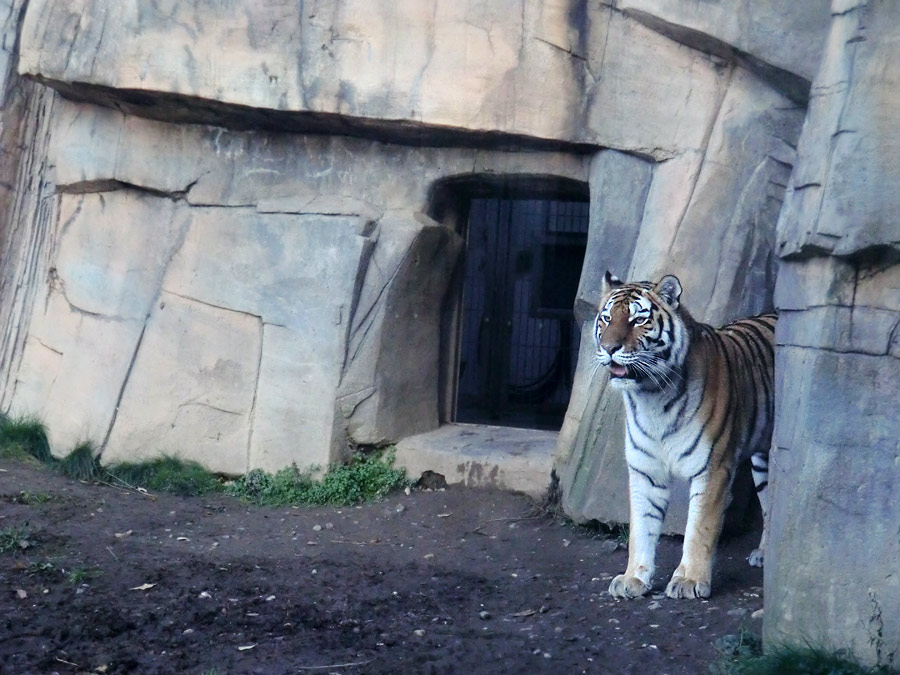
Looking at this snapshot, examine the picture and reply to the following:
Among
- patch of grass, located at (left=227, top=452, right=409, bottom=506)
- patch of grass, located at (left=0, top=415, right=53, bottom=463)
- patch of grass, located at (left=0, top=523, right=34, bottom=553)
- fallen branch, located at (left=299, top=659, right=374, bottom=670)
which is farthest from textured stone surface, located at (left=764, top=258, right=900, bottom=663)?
patch of grass, located at (left=0, top=415, right=53, bottom=463)

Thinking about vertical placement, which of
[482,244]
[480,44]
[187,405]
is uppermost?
[480,44]

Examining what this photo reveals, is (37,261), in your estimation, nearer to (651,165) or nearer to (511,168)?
(511,168)

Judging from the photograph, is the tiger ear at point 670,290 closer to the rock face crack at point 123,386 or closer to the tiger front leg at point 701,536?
the tiger front leg at point 701,536

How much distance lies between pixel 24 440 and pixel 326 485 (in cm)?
211

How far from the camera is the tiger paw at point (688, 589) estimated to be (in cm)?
484

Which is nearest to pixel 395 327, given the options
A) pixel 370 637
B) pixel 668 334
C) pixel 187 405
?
pixel 187 405

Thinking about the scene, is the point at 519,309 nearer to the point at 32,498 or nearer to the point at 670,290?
the point at 670,290

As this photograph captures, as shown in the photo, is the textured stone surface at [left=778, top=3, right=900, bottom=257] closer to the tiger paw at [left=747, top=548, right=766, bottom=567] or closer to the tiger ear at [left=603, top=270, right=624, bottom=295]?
the tiger ear at [left=603, top=270, right=624, bottom=295]

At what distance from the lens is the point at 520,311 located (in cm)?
868

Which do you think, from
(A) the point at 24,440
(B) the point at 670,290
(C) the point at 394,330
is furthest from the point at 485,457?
(A) the point at 24,440

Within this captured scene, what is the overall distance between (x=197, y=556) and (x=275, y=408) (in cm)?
147

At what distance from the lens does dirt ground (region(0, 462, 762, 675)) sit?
13.7ft

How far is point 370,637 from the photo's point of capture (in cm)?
439

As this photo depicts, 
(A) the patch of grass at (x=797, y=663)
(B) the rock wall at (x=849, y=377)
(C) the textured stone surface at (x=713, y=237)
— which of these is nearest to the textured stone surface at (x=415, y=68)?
(C) the textured stone surface at (x=713, y=237)
